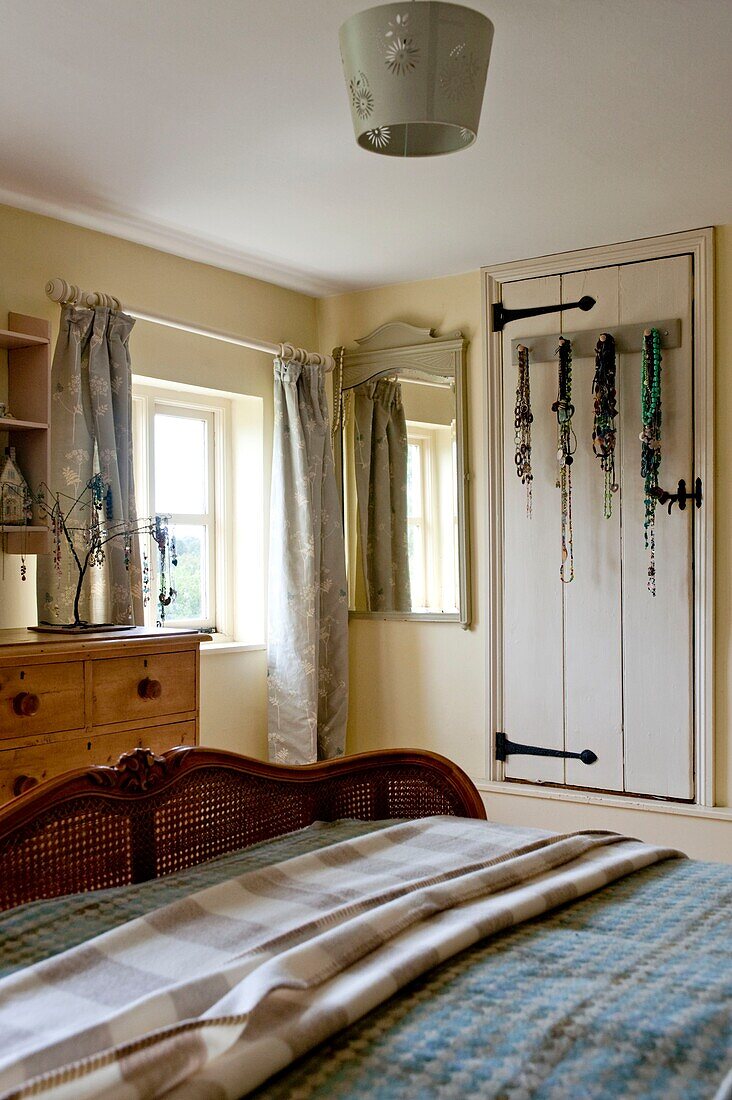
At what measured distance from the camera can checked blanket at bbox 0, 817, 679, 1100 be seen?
988 mm

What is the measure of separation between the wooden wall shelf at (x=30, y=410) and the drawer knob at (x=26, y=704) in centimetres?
65

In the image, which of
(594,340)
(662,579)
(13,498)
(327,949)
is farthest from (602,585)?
(327,949)

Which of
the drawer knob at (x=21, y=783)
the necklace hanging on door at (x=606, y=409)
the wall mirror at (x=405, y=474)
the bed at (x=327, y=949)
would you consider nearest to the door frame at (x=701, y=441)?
the necklace hanging on door at (x=606, y=409)

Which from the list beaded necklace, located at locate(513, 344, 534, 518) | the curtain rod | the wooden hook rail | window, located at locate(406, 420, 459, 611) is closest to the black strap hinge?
window, located at locate(406, 420, 459, 611)

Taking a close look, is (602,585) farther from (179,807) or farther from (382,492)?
(179,807)

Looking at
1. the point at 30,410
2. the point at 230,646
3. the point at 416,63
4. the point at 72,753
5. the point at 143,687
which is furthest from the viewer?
the point at 230,646

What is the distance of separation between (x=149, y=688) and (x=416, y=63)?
75.8 inches

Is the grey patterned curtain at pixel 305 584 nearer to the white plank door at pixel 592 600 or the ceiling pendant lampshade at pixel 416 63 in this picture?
the white plank door at pixel 592 600

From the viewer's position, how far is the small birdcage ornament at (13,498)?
319cm

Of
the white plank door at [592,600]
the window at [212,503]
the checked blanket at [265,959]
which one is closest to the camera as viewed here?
the checked blanket at [265,959]

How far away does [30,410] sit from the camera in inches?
Answer: 131

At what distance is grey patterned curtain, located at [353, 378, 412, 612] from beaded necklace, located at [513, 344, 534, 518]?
1.97 feet

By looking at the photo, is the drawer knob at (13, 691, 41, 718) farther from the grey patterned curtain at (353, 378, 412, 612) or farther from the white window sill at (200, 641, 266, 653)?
the grey patterned curtain at (353, 378, 412, 612)

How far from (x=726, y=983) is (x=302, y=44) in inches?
86.4
